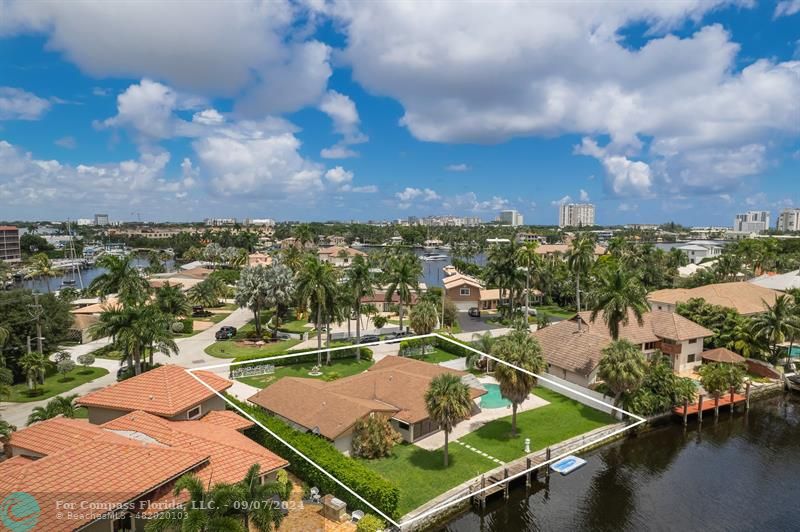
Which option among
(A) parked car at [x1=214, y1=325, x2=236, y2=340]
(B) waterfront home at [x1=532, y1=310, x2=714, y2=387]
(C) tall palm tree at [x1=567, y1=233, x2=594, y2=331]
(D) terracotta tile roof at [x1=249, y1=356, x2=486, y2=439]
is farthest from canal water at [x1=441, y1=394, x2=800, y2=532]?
(A) parked car at [x1=214, y1=325, x2=236, y2=340]

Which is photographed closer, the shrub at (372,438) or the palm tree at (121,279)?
the shrub at (372,438)

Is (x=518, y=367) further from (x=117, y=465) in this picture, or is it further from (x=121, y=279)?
(x=121, y=279)

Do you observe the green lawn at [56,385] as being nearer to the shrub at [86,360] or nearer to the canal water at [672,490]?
the shrub at [86,360]

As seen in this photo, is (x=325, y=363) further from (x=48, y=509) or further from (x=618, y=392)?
(x=48, y=509)

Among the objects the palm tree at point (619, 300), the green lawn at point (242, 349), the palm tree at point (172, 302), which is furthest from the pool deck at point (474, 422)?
the palm tree at point (172, 302)

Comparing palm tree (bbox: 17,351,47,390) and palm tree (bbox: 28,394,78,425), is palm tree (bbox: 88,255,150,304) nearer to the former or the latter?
palm tree (bbox: 17,351,47,390)

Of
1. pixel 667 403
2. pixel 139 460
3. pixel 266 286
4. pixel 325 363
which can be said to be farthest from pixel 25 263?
pixel 667 403

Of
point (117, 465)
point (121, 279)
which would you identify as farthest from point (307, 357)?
point (117, 465)
